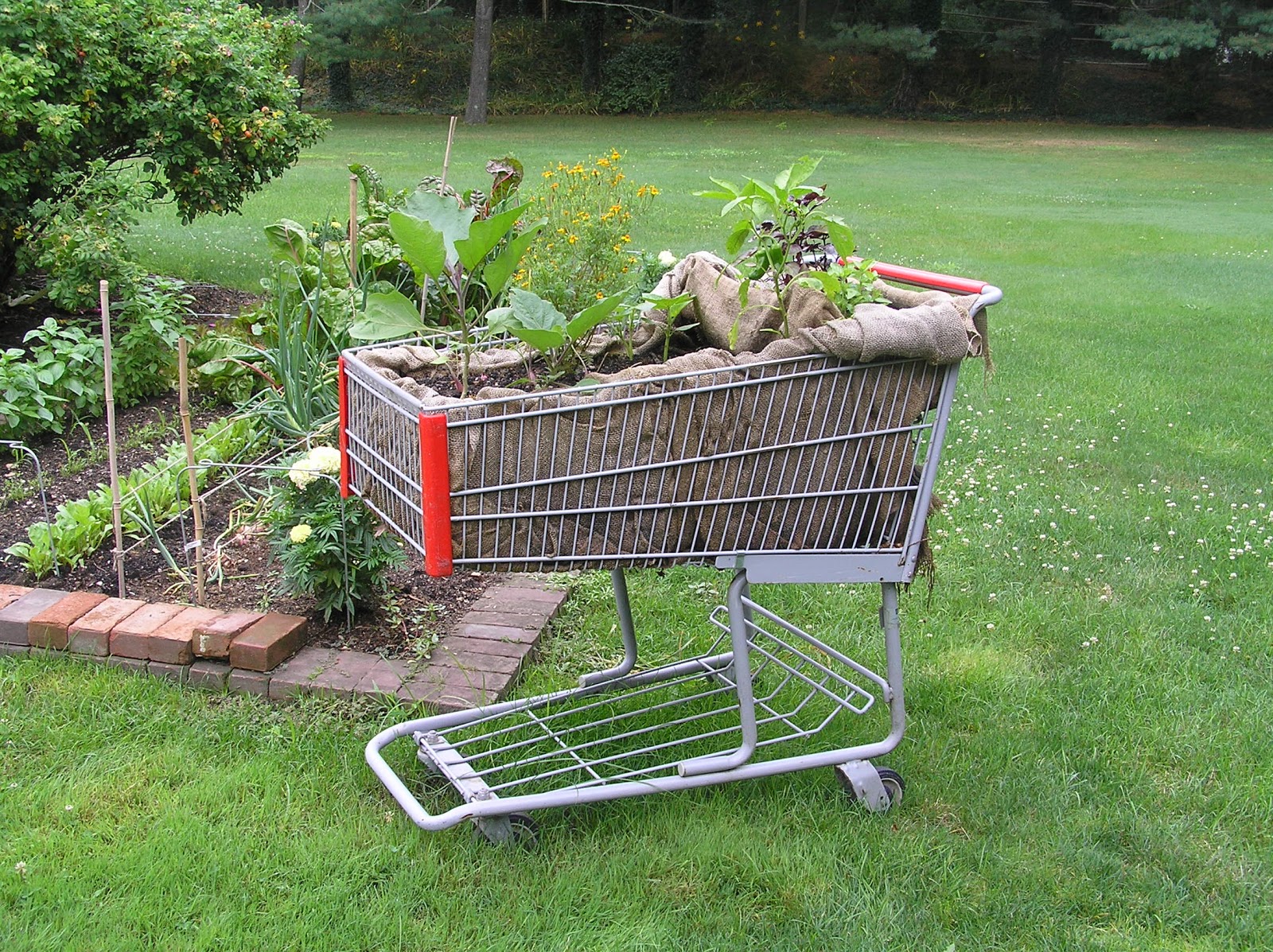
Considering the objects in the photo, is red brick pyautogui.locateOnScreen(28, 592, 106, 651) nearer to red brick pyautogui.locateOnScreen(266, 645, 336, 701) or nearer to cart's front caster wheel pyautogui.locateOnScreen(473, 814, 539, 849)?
red brick pyautogui.locateOnScreen(266, 645, 336, 701)

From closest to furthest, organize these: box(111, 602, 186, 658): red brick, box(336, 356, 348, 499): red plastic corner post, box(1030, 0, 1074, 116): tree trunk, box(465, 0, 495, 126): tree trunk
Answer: box(336, 356, 348, 499): red plastic corner post, box(111, 602, 186, 658): red brick, box(465, 0, 495, 126): tree trunk, box(1030, 0, 1074, 116): tree trunk

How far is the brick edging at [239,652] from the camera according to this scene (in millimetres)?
3352

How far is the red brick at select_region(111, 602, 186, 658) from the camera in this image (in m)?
3.42

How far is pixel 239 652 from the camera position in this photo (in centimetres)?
337

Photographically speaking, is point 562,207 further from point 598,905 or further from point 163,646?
point 598,905

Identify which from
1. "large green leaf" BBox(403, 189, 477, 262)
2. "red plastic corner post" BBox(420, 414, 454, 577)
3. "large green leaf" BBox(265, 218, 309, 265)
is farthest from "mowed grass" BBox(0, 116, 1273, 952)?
"large green leaf" BBox(265, 218, 309, 265)

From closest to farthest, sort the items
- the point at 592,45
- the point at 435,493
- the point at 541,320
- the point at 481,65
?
the point at 435,493, the point at 541,320, the point at 481,65, the point at 592,45

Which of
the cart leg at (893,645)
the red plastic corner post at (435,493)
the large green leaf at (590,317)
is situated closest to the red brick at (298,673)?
the red plastic corner post at (435,493)

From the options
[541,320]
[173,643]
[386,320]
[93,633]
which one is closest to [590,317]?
[541,320]

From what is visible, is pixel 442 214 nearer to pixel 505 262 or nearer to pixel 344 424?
pixel 505 262

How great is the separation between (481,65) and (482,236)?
26901 mm

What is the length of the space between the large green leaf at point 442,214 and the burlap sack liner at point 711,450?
36 centimetres

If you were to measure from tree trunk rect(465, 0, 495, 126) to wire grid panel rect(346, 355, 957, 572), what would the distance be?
86.1ft

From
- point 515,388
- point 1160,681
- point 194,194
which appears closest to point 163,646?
point 515,388
